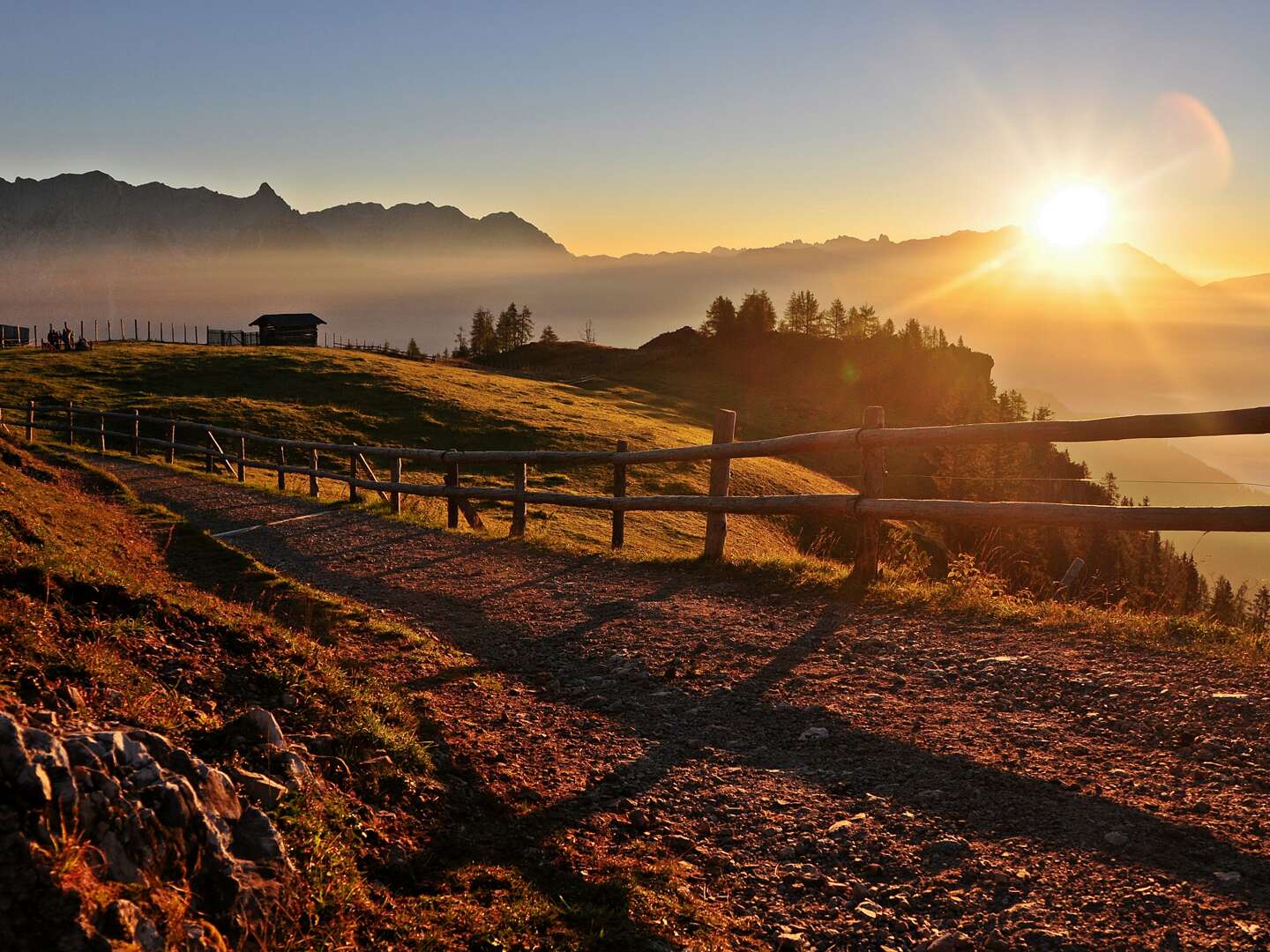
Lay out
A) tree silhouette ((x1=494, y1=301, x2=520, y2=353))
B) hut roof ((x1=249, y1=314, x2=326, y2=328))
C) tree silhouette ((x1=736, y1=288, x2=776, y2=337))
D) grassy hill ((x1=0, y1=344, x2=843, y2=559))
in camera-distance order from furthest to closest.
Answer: tree silhouette ((x1=494, y1=301, x2=520, y2=353)) → tree silhouette ((x1=736, y1=288, x2=776, y2=337)) → hut roof ((x1=249, y1=314, x2=326, y2=328)) → grassy hill ((x1=0, y1=344, x2=843, y2=559))

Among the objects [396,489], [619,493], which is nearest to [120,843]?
[619,493]

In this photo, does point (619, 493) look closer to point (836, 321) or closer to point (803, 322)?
point (803, 322)

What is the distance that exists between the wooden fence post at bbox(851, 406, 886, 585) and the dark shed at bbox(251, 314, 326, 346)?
96.1 meters

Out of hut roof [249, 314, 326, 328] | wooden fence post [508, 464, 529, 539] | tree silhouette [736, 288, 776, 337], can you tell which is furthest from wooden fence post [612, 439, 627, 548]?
tree silhouette [736, 288, 776, 337]

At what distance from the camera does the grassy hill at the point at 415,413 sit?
32.2 m

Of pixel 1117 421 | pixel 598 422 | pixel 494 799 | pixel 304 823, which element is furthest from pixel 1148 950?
pixel 598 422

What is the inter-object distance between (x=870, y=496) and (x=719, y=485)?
8.95 feet

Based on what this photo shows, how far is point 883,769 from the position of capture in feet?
16.9

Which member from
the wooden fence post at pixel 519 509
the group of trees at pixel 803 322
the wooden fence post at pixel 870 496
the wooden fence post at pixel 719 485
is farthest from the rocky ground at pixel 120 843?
the group of trees at pixel 803 322

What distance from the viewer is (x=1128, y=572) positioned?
168 feet

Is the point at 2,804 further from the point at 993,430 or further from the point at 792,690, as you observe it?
the point at 993,430

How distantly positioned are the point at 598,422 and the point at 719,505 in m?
41.1

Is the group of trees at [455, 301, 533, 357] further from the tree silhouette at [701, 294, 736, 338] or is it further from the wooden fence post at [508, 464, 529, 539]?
the wooden fence post at [508, 464, 529, 539]

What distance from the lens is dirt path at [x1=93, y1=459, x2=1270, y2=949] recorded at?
12.3 feet
